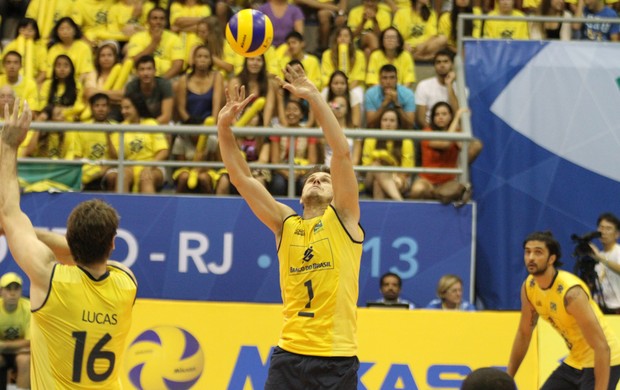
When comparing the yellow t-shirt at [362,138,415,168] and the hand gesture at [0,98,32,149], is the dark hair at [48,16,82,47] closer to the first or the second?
the yellow t-shirt at [362,138,415,168]

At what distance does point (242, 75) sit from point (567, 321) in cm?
598

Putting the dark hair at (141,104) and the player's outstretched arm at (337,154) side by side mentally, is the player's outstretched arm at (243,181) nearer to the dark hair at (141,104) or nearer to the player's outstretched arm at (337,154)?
the player's outstretched arm at (337,154)

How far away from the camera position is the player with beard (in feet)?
26.0

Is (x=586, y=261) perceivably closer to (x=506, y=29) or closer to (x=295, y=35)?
(x=506, y=29)

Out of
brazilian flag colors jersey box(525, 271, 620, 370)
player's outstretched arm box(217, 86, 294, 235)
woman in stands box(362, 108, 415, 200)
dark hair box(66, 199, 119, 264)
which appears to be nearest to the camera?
dark hair box(66, 199, 119, 264)

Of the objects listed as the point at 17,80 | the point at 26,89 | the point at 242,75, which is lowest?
the point at 26,89

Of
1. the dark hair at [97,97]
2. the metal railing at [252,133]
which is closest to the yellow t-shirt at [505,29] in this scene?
the metal railing at [252,133]

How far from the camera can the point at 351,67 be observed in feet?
44.8

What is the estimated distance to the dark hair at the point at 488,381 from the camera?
3793mm

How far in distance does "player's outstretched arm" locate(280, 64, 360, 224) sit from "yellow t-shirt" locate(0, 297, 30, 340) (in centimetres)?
498

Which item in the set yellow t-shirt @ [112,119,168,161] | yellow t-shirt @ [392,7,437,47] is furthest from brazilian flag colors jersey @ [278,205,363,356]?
yellow t-shirt @ [392,7,437,47]

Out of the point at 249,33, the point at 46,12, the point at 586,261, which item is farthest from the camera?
the point at 46,12

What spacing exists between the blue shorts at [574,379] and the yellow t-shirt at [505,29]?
712 centimetres

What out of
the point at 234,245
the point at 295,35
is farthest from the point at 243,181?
the point at 295,35
